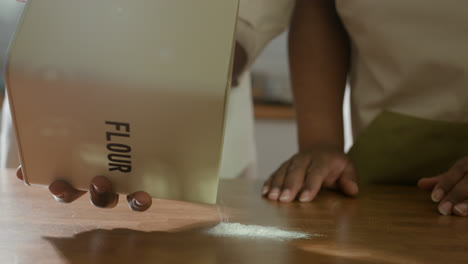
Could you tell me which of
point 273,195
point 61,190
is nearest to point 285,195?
point 273,195

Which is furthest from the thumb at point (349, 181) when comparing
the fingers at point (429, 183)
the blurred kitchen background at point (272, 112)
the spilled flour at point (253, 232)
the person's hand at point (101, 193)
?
the blurred kitchen background at point (272, 112)

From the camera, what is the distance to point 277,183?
1.94ft

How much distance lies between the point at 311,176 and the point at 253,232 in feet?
0.80

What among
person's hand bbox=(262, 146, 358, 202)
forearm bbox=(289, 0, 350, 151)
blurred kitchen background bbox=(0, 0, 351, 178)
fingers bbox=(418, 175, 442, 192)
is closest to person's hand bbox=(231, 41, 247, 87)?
forearm bbox=(289, 0, 350, 151)

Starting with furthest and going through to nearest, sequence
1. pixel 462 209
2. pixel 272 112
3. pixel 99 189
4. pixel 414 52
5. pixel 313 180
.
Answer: pixel 272 112, pixel 414 52, pixel 313 180, pixel 462 209, pixel 99 189

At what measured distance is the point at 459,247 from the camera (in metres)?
0.36

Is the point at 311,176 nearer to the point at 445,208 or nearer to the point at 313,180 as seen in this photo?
the point at 313,180

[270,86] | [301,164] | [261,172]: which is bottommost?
[261,172]

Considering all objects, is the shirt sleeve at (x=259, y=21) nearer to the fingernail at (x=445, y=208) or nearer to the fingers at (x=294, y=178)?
the fingers at (x=294, y=178)

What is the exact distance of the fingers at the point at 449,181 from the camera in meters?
0.54

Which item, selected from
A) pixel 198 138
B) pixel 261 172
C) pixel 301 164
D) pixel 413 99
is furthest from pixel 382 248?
pixel 261 172

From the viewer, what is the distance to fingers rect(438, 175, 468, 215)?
1.63 feet

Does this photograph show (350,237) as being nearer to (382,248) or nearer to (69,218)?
(382,248)

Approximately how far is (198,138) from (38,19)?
0.17 meters
